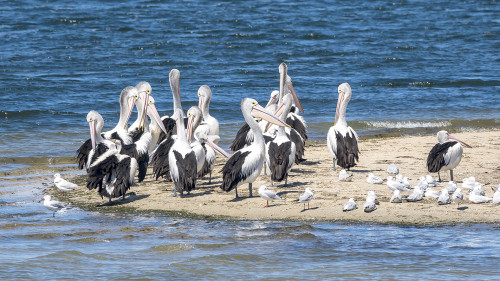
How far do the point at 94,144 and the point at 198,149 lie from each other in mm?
1447

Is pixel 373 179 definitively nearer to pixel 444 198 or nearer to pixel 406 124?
pixel 444 198

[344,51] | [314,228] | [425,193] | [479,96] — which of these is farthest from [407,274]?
[344,51]

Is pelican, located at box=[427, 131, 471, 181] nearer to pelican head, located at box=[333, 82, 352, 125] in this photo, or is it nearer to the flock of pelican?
the flock of pelican

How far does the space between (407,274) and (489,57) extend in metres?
19.7

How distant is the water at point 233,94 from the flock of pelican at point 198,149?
0.67m

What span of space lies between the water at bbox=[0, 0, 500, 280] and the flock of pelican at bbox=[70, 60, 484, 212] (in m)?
0.67

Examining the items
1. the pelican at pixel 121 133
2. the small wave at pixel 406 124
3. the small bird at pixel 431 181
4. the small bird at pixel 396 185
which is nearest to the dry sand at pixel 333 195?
the small bird at pixel 396 185

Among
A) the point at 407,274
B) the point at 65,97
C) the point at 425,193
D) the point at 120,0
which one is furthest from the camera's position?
the point at 120,0

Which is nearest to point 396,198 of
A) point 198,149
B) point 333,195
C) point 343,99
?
point 333,195

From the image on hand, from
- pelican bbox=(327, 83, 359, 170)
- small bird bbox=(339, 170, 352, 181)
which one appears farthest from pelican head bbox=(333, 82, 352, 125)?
small bird bbox=(339, 170, 352, 181)

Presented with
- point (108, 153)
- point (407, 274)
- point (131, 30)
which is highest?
point (131, 30)

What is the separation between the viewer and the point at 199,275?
22.1ft

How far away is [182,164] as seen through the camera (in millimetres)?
9219

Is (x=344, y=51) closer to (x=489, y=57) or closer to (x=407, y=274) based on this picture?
(x=489, y=57)
